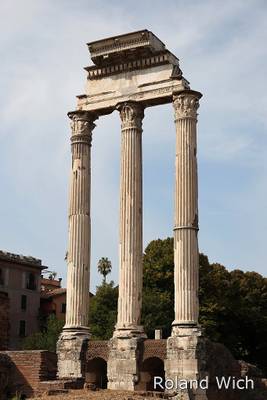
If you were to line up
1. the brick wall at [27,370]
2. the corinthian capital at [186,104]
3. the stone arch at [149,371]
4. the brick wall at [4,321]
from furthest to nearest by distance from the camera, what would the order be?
the brick wall at [4,321], the corinthian capital at [186,104], the stone arch at [149,371], the brick wall at [27,370]

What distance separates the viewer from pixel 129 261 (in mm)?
28375

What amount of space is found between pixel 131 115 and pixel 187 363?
33.3ft

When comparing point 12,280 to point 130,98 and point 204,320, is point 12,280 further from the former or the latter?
point 130,98

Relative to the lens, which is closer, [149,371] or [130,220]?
[149,371]

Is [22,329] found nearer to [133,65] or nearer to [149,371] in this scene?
[149,371]

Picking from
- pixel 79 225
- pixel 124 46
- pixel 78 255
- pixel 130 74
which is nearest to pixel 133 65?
pixel 130 74

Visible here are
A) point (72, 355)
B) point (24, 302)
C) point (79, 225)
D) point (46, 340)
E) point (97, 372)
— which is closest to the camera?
point (72, 355)

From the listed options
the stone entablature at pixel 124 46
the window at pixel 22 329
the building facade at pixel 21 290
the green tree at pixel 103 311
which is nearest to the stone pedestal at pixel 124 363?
the stone entablature at pixel 124 46

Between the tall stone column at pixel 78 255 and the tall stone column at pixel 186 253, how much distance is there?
412 centimetres

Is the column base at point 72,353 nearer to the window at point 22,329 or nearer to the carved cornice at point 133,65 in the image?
the carved cornice at point 133,65

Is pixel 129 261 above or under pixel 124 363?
above

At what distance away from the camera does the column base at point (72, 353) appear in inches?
1114

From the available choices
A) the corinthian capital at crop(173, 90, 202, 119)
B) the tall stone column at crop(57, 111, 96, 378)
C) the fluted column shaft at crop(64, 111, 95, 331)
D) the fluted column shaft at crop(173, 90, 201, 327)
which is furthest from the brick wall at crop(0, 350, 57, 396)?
the corinthian capital at crop(173, 90, 202, 119)

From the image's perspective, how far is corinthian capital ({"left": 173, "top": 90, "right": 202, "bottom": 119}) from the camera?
1130 inches
